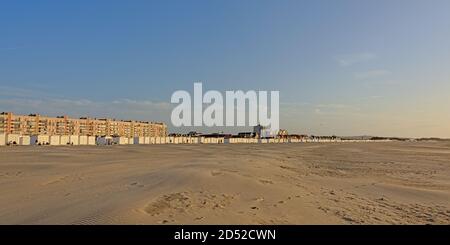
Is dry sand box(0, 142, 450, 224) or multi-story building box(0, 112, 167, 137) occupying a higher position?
multi-story building box(0, 112, 167, 137)

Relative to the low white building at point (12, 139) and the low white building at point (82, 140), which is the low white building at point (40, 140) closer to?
the low white building at point (12, 139)

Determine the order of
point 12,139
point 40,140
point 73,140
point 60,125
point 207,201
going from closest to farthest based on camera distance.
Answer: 1. point 207,201
2. point 12,139
3. point 40,140
4. point 73,140
5. point 60,125

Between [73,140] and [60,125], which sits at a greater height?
[60,125]

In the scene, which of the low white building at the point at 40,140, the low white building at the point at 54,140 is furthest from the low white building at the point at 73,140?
the low white building at the point at 40,140

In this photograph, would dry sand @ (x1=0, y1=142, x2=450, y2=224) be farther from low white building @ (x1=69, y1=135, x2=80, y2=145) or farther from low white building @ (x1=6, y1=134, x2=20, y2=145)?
low white building @ (x1=69, y1=135, x2=80, y2=145)

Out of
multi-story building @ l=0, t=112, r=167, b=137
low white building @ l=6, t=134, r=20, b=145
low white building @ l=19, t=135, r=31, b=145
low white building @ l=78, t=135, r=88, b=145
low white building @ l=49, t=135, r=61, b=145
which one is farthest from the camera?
multi-story building @ l=0, t=112, r=167, b=137

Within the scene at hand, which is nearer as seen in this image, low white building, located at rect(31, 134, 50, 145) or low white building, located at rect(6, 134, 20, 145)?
low white building, located at rect(6, 134, 20, 145)

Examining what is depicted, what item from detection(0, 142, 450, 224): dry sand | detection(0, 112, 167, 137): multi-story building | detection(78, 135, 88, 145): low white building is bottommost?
detection(0, 142, 450, 224): dry sand

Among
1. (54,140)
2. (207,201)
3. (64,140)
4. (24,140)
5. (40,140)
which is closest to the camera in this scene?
(207,201)

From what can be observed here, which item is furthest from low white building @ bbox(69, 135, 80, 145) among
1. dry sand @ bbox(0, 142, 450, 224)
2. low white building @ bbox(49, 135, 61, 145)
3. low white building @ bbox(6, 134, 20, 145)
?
dry sand @ bbox(0, 142, 450, 224)

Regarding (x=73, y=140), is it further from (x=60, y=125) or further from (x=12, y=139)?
(x=60, y=125)

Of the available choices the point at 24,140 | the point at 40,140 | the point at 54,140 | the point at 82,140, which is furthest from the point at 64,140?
the point at 24,140

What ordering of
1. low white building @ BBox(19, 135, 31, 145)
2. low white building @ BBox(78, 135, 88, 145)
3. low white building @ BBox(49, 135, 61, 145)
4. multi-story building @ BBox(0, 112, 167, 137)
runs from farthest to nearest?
multi-story building @ BBox(0, 112, 167, 137), low white building @ BBox(78, 135, 88, 145), low white building @ BBox(49, 135, 61, 145), low white building @ BBox(19, 135, 31, 145)

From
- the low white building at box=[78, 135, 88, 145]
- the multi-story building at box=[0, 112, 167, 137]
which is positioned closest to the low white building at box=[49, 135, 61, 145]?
the low white building at box=[78, 135, 88, 145]
